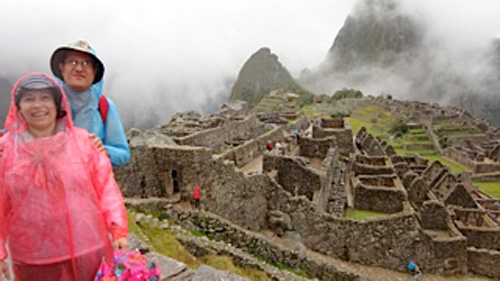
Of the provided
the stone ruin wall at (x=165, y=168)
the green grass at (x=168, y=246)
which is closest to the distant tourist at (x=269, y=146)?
the stone ruin wall at (x=165, y=168)

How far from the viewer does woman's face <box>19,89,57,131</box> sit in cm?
256

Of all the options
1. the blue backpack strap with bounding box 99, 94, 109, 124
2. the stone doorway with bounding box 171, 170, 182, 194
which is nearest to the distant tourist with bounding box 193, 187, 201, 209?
the stone doorway with bounding box 171, 170, 182, 194

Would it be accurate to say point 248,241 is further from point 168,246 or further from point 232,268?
point 168,246

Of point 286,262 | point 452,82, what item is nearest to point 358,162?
point 286,262

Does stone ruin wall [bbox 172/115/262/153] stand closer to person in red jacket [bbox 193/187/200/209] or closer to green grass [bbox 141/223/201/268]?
person in red jacket [bbox 193/187/200/209]

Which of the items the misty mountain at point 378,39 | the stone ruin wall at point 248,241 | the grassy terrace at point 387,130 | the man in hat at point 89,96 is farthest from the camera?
the misty mountain at point 378,39

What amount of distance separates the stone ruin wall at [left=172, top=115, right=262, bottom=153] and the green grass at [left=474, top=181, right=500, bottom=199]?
1092 inches

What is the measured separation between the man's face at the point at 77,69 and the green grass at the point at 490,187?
40.7 meters

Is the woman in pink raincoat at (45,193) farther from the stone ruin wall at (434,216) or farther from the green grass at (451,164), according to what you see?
the green grass at (451,164)

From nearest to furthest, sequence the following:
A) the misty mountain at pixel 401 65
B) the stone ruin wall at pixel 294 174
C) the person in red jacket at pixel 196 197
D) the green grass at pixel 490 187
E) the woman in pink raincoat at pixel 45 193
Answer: the woman in pink raincoat at pixel 45 193 → the person in red jacket at pixel 196 197 → the stone ruin wall at pixel 294 174 → the green grass at pixel 490 187 → the misty mountain at pixel 401 65

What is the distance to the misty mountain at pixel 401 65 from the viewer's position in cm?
15662

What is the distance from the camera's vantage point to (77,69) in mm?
3002

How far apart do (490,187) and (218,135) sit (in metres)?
34.6

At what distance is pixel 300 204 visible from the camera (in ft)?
41.2
